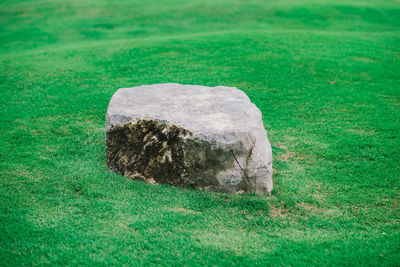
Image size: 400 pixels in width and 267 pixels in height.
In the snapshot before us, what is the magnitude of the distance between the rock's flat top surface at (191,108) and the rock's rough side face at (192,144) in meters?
0.01

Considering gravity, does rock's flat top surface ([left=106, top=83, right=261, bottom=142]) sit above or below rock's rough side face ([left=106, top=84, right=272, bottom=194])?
above

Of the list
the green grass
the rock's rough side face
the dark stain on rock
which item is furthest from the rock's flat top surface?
the green grass

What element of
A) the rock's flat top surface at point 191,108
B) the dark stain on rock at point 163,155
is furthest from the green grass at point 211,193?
the rock's flat top surface at point 191,108

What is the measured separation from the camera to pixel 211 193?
Answer: 4.43 meters

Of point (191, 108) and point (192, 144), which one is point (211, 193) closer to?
point (192, 144)

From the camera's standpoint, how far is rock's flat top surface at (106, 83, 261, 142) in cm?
443

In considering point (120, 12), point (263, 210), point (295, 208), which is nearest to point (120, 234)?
point (263, 210)

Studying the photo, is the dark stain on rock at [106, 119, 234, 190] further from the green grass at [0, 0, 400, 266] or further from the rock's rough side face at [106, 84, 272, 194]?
the green grass at [0, 0, 400, 266]

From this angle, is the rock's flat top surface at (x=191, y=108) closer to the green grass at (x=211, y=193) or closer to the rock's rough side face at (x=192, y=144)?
the rock's rough side face at (x=192, y=144)

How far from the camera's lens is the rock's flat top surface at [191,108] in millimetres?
4426

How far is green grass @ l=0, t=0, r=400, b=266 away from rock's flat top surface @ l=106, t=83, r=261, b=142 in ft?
2.82

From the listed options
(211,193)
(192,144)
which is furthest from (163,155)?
(211,193)

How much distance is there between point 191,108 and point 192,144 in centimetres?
80

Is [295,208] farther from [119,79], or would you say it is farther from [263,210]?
[119,79]
